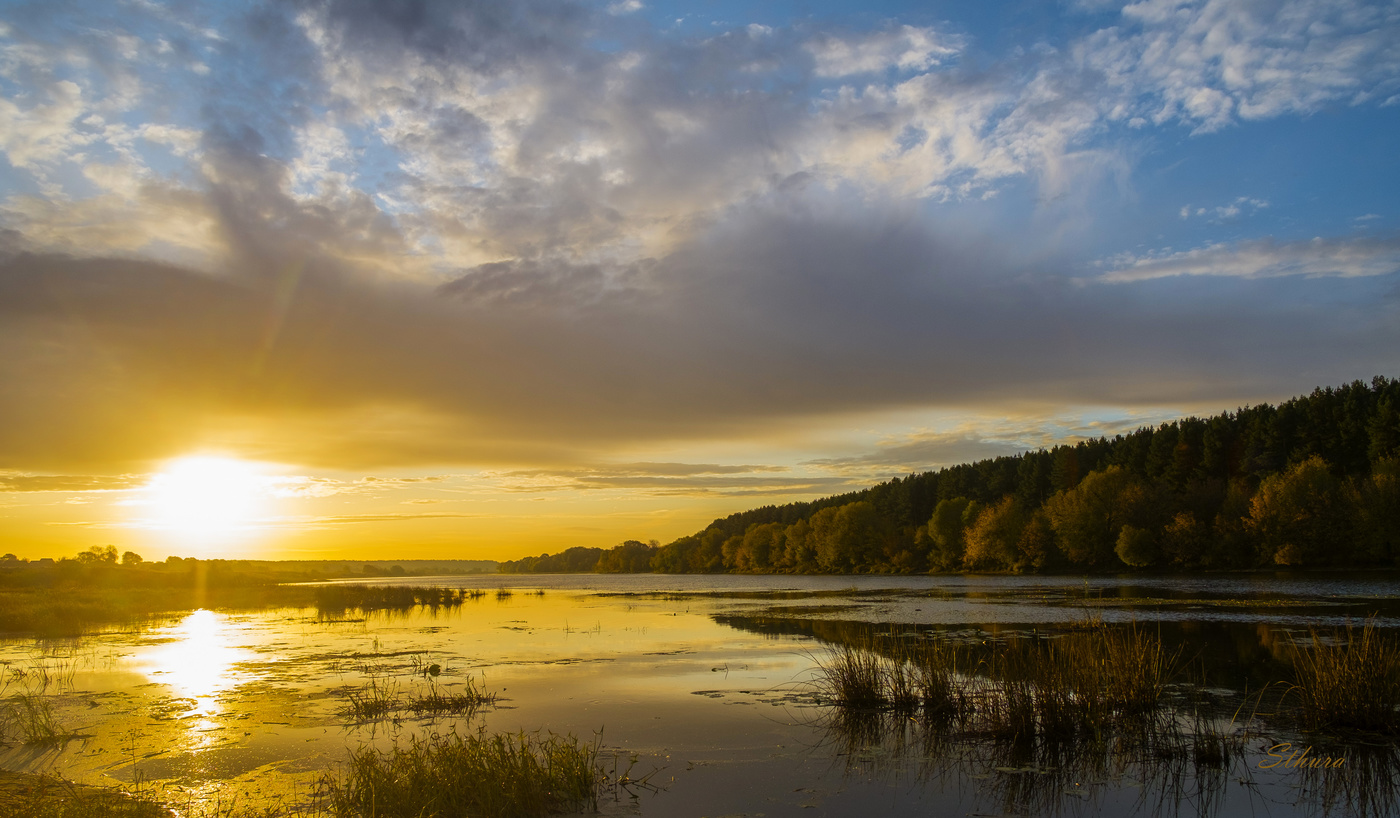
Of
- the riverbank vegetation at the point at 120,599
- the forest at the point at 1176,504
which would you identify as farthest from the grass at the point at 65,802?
the forest at the point at 1176,504

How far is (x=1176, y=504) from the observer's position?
294 feet

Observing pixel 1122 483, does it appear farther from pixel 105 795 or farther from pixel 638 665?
pixel 105 795

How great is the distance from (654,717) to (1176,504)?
92.4 m

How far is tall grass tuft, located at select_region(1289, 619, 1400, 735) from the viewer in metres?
12.0

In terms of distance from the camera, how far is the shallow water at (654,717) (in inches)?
403

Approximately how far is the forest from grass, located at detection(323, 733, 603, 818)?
8682 cm

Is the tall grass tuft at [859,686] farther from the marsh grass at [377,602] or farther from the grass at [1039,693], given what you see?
the marsh grass at [377,602]

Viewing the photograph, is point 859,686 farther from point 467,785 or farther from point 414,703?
point 414,703

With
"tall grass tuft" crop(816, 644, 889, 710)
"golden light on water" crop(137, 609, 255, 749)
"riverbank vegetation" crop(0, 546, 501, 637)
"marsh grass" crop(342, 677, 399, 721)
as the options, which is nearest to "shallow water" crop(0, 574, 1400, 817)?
"golden light on water" crop(137, 609, 255, 749)

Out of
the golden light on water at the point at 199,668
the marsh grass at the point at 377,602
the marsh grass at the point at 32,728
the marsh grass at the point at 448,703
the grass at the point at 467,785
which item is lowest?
the marsh grass at the point at 377,602

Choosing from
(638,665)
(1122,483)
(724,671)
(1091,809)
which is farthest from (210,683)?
(1122,483)

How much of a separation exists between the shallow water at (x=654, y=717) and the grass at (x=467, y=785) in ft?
1.95

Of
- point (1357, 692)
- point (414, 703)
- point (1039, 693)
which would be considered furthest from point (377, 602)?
point (1357, 692)

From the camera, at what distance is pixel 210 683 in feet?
65.4
